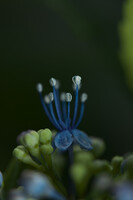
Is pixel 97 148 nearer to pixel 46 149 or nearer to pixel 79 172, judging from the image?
pixel 46 149

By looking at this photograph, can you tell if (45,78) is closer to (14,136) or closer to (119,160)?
(14,136)

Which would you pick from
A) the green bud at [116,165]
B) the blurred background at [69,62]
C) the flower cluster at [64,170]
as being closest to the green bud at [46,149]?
the flower cluster at [64,170]

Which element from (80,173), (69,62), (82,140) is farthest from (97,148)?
(69,62)

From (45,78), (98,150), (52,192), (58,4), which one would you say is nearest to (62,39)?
(45,78)

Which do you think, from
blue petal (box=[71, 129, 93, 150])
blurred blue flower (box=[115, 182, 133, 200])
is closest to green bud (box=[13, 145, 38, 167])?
blue petal (box=[71, 129, 93, 150])

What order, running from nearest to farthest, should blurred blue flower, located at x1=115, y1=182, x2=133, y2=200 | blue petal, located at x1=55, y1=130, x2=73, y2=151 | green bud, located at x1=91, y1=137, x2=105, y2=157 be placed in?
blurred blue flower, located at x1=115, y1=182, x2=133, y2=200, blue petal, located at x1=55, y1=130, x2=73, y2=151, green bud, located at x1=91, y1=137, x2=105, y2=157

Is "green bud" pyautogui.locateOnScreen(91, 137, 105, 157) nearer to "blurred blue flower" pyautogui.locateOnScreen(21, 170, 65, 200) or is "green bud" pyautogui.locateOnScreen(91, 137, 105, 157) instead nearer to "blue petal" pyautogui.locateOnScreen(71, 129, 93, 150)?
"blue petal" pyautogui.locateOnScreen(71, 129, 93, 150)

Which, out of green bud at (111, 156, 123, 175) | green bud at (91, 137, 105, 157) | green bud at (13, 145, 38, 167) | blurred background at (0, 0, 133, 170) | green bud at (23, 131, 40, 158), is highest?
blurred background at (0, 0, 133, 170)
